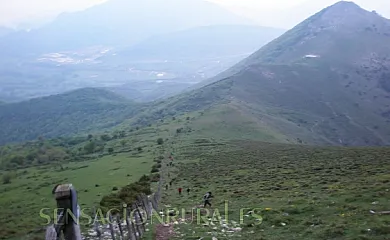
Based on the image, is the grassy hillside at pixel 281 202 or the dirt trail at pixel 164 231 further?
the dirt trail at pixel 164 231

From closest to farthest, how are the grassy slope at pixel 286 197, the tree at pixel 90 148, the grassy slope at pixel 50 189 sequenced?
the grassy slope at pixel 286 197 → the grassy slope at pixel 50 189 → the tree at pixel 90 148

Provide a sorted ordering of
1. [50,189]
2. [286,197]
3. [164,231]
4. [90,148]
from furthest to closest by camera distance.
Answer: [90,148] < [50,189] < [286,197] < [164,231]

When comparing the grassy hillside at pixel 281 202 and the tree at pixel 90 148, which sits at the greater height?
the grassy hillside at pixel 281 202

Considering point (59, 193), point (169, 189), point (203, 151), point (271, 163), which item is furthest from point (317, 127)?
point (59, 193)

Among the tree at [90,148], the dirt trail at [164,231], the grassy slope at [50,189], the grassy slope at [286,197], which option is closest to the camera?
the grassy slope at [286,197]

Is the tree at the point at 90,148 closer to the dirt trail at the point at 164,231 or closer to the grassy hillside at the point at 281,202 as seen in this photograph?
the grassy hillside at the point at 281,202

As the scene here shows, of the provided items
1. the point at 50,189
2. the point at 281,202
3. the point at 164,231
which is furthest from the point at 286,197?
the point at 50,189

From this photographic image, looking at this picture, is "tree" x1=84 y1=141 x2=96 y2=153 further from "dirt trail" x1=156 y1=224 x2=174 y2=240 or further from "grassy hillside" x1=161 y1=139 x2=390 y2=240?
"dirt trail" x1=156 y1=224 x2=174 y2=240

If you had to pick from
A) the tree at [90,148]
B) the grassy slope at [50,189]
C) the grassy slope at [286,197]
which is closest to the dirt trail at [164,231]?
the grassy slope at [286,197]

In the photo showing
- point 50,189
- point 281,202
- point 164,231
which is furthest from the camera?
point 50,189

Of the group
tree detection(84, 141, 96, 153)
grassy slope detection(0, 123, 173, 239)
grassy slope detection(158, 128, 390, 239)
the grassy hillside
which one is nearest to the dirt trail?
the grassy hillside

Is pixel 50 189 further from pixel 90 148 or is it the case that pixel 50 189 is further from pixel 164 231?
pixel 90 148

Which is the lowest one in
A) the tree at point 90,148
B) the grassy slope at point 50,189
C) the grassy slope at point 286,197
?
the tree at point 90,148

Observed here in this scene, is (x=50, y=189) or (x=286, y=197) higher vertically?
(x=286, y=197)
